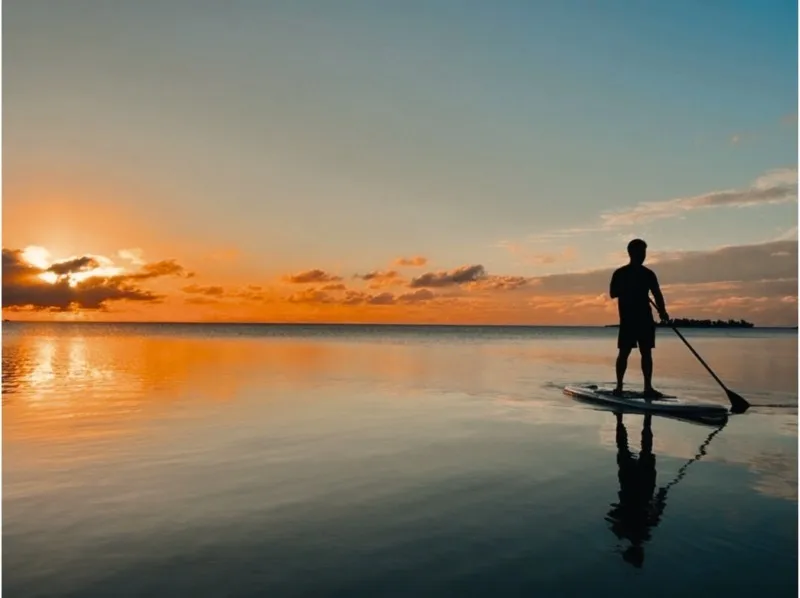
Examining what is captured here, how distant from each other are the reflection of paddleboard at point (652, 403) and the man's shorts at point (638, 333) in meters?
1.25

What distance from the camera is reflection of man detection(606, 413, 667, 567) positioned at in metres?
6.20

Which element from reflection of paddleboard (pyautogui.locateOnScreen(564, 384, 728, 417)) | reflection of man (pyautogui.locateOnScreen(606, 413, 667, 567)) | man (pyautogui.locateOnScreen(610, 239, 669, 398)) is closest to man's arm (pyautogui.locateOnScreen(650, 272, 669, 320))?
man (pyautogui.locateOnScreen(610, 239, 669, 398))

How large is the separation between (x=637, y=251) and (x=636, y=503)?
29.3 feet

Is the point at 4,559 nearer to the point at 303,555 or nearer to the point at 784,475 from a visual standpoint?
the point at 303,555

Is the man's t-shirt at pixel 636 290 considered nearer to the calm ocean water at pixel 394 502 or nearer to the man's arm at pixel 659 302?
the man's arm at pixel 659 302

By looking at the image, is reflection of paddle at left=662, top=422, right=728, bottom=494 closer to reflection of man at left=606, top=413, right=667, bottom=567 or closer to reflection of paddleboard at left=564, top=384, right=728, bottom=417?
reflection of man at left=606, top=413, right=667, bottom=567

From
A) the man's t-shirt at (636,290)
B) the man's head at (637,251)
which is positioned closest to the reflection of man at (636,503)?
the man's t-shirt at (636,290)

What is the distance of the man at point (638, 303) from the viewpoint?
49.2 feet

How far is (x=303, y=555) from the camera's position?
580 centimetres

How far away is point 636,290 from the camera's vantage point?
15188mm

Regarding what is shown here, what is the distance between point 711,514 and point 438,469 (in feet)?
11.7

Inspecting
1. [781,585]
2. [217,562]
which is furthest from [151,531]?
[781,585]

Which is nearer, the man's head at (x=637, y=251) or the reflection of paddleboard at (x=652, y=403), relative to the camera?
the reflection of paddleboard at (x=652, y=403)

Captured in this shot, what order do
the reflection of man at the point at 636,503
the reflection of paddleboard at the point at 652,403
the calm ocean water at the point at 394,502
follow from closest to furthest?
the calm ocean water at the point at 394,502
the reflection of man at the point at 636,503
the reflection of paddleboard at the point at 652,403
